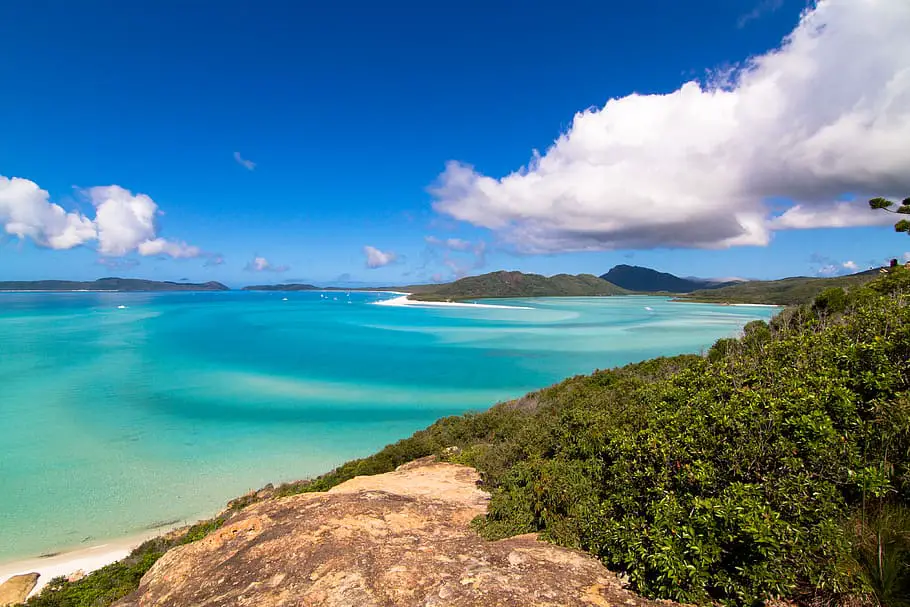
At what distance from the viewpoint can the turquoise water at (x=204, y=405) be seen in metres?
15.6

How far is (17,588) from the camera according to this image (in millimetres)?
10023

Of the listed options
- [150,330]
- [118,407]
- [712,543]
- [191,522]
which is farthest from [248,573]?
[150,330]

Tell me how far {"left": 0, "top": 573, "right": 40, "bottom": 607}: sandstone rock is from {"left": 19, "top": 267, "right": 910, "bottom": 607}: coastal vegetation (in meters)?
12.2

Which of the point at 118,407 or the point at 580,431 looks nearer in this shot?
the point at 580,431

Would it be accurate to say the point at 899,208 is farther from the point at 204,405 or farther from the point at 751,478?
A: the point at 204,405

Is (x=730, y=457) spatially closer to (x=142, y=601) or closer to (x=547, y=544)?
(x=547, y=544)

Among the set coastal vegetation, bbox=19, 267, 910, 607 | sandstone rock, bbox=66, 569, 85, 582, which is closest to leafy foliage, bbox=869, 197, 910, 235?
coastal vegetation, bbox=19, 267, 910, 607

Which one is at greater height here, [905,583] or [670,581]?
[905,583]

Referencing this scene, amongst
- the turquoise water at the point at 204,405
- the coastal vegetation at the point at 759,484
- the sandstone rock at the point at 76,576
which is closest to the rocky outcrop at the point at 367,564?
the coastal vegetation at the point at 759,484

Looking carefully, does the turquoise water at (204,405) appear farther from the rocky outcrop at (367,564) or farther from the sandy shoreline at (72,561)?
the rocky outcrop at (367,564)

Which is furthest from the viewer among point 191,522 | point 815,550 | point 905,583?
point 191,522

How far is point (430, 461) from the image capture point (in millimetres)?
13047

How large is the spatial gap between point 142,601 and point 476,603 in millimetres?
5407

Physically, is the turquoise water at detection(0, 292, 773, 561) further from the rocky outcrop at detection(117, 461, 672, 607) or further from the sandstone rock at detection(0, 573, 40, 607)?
the rocky outcrop at detection(117, 461, 672, 607)
